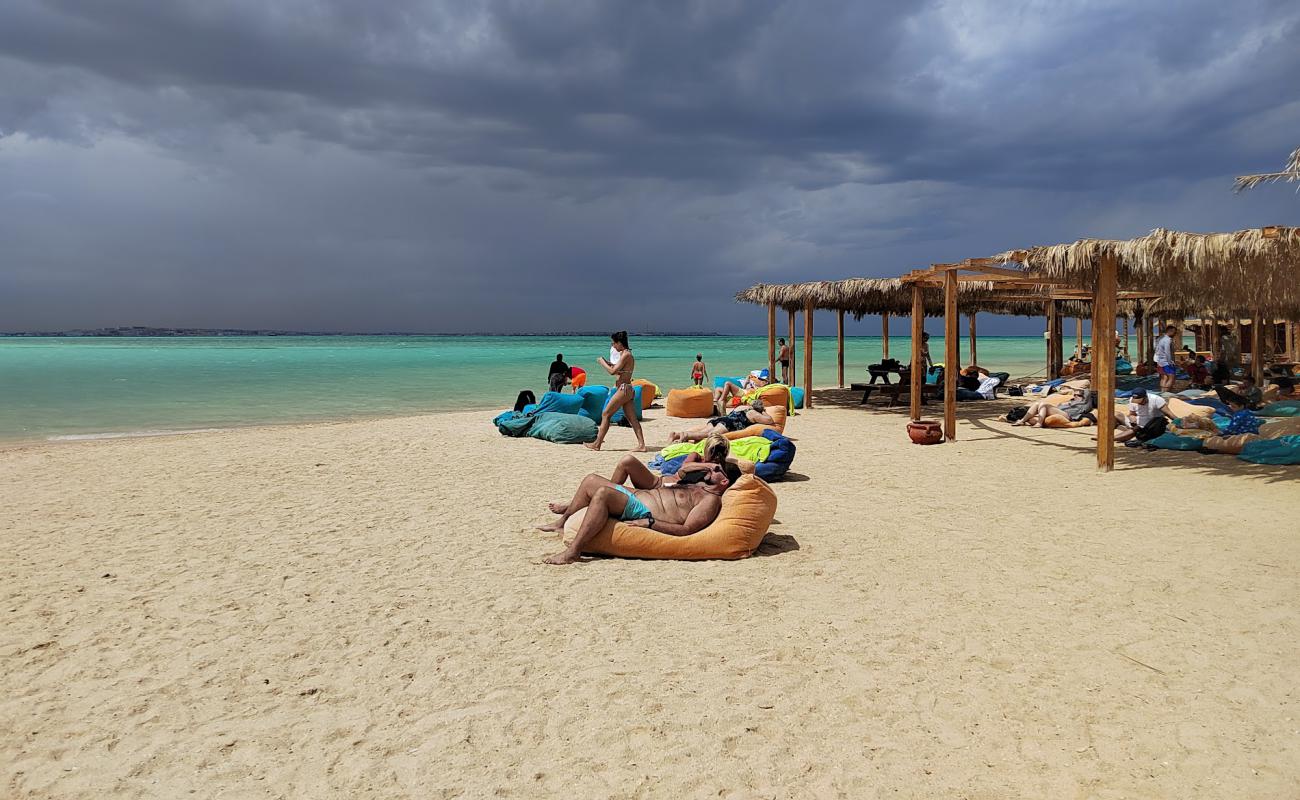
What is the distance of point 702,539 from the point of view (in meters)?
4.71

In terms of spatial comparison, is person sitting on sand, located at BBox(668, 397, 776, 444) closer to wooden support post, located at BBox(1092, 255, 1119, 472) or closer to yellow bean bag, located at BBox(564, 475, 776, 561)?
yellow bean bag, located at BBox(564, 475, 776, 561)

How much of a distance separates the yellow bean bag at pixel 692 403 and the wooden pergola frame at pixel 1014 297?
3.48 meters

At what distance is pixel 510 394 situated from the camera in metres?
20.4

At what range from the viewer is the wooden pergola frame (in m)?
7.59

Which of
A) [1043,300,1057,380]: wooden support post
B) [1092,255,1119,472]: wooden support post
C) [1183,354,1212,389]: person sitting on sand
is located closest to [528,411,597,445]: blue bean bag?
[1092,255,1119,472]: wooden support post

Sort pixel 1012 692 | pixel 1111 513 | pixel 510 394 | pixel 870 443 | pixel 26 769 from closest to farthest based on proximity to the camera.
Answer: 1. pixel 26 769
2. pixel 1012 692
3. pixel 1111 513
4. pixel 870 443
5. pixel 510 394

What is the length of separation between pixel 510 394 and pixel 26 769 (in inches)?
712

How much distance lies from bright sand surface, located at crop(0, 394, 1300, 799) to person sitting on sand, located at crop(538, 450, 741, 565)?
231 millimetres

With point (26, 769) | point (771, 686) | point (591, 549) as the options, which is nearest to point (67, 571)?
point (26, 769)

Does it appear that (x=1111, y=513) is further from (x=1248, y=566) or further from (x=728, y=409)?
(x=728, y=409)

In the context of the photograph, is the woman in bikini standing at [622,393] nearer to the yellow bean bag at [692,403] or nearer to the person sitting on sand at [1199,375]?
the yellow bean bag at [692,403]

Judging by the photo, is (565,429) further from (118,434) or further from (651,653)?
(118,434)

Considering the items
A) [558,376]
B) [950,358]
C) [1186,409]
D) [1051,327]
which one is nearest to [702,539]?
[950,358]

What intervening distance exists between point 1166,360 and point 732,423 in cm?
966
